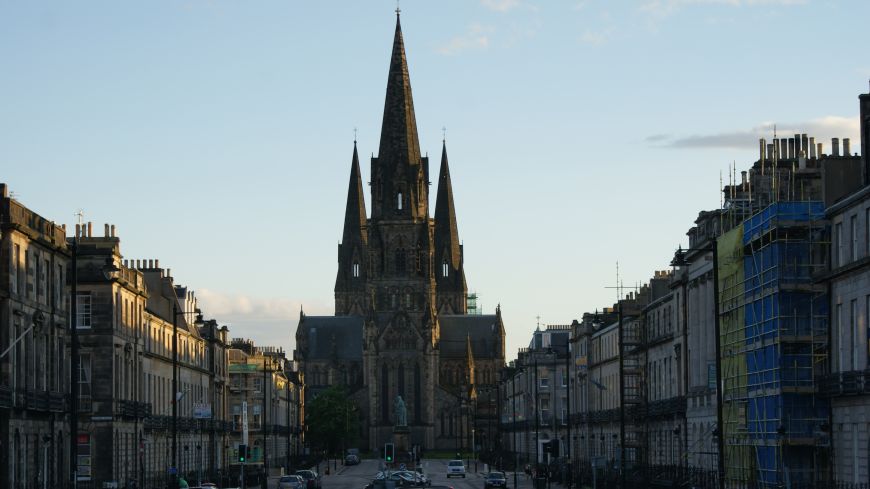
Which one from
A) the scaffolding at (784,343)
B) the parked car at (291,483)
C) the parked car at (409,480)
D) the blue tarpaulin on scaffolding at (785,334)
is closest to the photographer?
the scaffolding at (784,343)

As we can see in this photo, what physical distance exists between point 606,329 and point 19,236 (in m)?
63.8

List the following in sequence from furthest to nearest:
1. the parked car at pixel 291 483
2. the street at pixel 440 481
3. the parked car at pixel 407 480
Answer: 1. the street at pixel 440 481
2. the parked car at pixel 407 480
3. the parked car at pixel 291 483

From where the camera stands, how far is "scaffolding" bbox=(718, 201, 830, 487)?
5903 centimetres

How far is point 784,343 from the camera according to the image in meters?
60.1

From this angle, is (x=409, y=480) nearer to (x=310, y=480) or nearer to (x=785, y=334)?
(x=310, y=480)

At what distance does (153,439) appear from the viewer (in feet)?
308

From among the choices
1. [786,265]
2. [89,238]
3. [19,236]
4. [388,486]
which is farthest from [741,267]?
[89,238]

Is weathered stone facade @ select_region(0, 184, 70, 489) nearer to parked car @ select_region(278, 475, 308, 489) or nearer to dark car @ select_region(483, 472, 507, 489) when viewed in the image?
parked car @ select_region(278, 475, 308, 489)

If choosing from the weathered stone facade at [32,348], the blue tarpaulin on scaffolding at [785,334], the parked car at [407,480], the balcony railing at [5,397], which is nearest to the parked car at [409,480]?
the parked car at [407,480]

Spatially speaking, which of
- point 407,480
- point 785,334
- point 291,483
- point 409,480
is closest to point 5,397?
point 785,334

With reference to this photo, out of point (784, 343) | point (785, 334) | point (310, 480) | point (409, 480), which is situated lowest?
point (409, 480)

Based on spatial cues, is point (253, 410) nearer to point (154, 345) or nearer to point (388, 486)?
point (154, 345)

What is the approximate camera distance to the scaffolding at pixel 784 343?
59031mm

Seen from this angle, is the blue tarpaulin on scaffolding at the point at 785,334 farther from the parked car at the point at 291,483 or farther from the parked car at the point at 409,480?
the parked car at the point at 409,480
